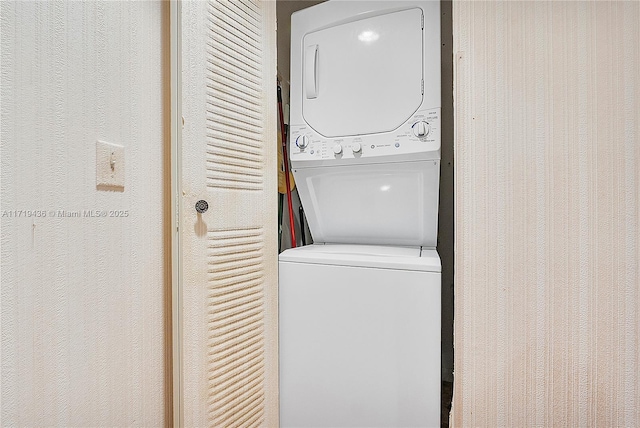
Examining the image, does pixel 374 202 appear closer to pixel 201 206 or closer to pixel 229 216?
pixel 229 216

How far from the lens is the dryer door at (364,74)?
141 cm

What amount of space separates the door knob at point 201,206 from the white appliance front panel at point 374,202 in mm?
615

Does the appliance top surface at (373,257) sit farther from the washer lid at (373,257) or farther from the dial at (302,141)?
the dial at (302,141)

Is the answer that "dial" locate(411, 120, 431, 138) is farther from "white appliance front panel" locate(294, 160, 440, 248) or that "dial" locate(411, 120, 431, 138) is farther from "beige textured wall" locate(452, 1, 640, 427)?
"beige textured wall" locate(452, 1, 640, 427)

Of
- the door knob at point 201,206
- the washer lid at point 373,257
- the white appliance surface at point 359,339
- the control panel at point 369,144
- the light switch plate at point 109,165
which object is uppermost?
the control panel at point 369,144

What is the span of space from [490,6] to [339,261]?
0.91 meters

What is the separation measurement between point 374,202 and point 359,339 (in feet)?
1.99

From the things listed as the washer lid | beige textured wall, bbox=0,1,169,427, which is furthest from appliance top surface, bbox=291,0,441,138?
beige textured wall, bbox=0,1,169,427

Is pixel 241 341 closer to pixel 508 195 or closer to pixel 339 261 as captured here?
pixel 339 261

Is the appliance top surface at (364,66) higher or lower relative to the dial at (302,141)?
higher

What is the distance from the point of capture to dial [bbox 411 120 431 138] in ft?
4.48

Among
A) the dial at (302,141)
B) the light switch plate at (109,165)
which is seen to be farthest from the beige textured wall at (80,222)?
the dial at (302,141)

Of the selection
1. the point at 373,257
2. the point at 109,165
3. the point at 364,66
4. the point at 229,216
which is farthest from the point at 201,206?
the point at 364,66

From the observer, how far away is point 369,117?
146 cm
